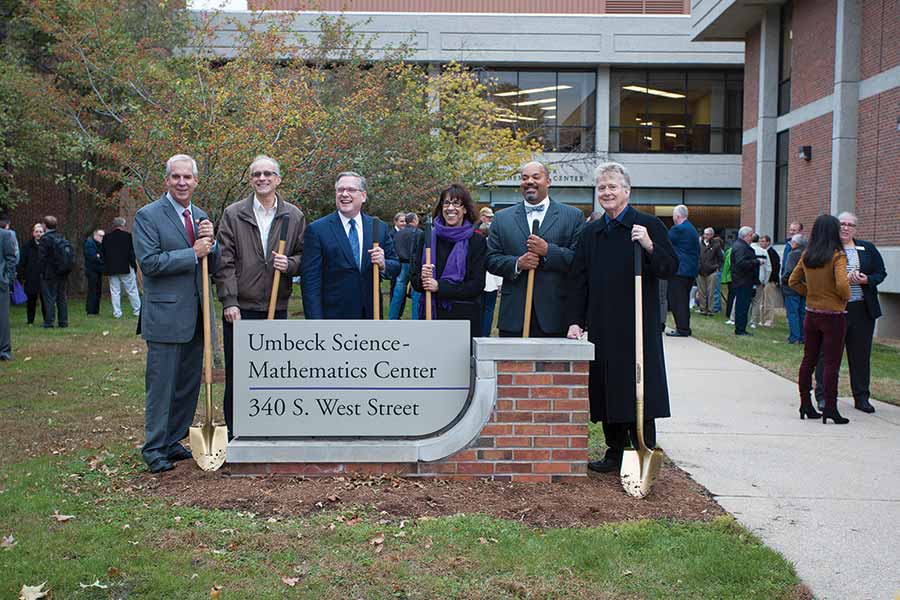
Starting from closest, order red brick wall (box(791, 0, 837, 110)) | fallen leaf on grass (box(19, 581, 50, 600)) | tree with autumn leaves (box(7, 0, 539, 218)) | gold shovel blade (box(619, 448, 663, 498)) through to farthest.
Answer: fallen leaf on grass (box(19, 581, 50, 600)) < gold shovel blade (box(619, 448, 663, 498)) < tree with autumn leaves (box(7, 0, 539, 218)) < red brick wall (box(791, 0, 837, 110))

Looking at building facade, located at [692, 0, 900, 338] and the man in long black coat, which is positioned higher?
building facade, located at [692, 0, 900, 338]

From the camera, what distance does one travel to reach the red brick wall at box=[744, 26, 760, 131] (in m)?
25.8

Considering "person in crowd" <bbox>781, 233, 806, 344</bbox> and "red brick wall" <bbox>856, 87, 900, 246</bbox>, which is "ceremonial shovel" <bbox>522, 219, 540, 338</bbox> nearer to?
"person in crowd" <bbox>781, 233, 806, 344</bbox>

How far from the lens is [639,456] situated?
19.4ft

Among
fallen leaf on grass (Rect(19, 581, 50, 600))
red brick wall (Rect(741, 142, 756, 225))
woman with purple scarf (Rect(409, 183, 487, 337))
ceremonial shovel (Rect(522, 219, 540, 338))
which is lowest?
fallen leaf on grass (Rect(19, 581, 50, 600))

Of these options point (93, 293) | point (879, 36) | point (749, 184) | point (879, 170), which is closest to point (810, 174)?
point (879, 170)

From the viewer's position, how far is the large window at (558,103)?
37.2m

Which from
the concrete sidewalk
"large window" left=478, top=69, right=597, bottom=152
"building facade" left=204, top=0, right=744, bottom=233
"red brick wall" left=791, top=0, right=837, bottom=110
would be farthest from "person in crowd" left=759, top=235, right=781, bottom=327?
"large window" left=478, top=69, right=597, bottom=152

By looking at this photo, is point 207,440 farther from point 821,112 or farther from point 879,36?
point 821,112

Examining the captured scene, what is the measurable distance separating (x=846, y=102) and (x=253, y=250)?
1673 centimetres

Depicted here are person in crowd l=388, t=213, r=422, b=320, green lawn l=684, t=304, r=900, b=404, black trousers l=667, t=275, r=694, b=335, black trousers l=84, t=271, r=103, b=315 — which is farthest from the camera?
black trousers l=84, t=271, r=103, b=315

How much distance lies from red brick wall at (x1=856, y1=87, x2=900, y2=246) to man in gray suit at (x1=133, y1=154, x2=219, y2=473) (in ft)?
49.7

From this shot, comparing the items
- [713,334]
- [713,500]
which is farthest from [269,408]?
[713,334]

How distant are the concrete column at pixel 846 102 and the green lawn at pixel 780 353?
10.8ft
